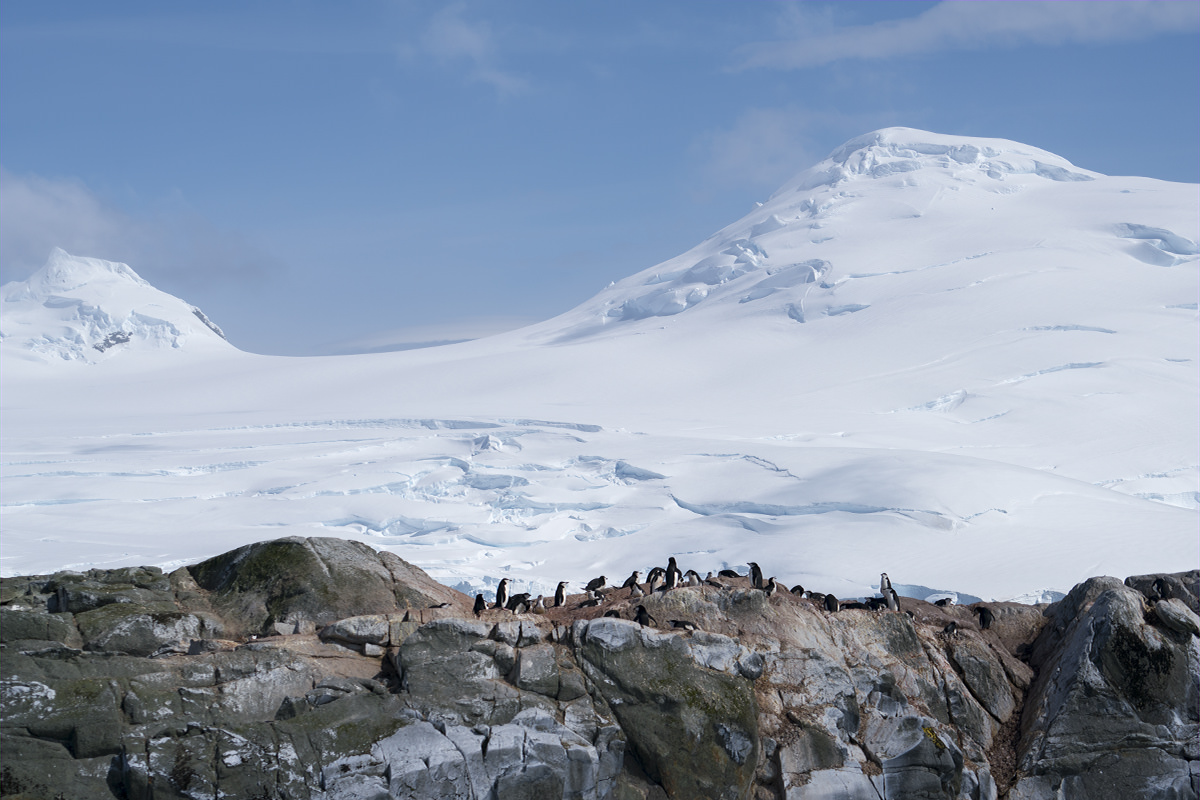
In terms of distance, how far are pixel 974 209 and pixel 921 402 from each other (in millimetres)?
42789

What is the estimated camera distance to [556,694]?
14.8m

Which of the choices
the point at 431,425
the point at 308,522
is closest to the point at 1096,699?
the point at 308,522

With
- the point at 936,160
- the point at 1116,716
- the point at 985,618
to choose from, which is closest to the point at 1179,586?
the point at 985,618

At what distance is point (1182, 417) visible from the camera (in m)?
51.9

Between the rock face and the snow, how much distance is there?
17.6m

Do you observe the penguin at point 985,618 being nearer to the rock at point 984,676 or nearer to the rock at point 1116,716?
the rock at point 984,676

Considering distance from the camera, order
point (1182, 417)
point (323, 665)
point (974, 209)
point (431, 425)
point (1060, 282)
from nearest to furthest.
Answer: point (323, 665)
point (1182, 417)
point (431, 425)
point (1060, 282)
point (974, 209)

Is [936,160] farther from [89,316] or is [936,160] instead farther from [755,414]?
[89,316]

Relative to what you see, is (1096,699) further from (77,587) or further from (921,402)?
(921,402)

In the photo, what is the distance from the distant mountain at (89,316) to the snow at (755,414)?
1.41 ft

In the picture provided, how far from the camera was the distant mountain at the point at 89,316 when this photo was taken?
106m

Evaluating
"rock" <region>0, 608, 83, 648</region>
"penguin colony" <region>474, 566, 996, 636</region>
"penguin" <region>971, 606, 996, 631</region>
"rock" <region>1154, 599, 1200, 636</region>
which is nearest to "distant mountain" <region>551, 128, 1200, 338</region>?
"penguin" <region>971, 606, 996, 631</region>

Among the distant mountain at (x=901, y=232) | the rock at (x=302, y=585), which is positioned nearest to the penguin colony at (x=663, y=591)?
the rock at (x=302, y=585)

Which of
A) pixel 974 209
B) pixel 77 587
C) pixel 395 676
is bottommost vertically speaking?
pixel 395 676
